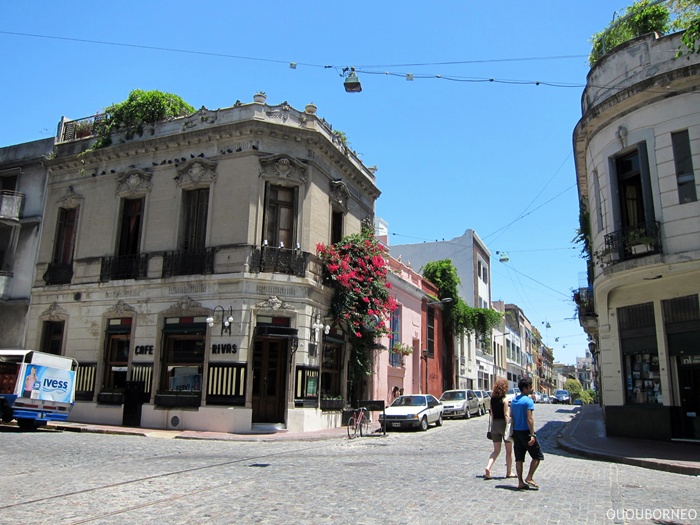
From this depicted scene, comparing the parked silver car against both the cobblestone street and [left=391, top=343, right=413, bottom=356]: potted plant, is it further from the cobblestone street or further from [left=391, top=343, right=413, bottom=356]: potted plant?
the cobblestone street

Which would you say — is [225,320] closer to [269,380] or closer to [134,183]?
[269,380]

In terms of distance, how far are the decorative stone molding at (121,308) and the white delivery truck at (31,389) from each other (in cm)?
321

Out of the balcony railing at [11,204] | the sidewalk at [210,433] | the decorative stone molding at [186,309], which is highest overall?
the balcony railing at [11,204]

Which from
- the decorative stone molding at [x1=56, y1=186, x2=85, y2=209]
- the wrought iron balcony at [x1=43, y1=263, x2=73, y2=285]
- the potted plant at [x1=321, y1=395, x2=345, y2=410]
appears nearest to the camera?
the potted plant at [x1=321, y1=395, x2=345, y2=410]

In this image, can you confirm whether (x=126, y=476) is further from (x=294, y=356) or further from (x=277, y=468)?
(x=294, y=356)

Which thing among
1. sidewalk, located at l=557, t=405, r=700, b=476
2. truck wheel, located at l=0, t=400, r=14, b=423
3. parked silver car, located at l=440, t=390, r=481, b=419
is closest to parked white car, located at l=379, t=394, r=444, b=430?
parked silver car, located at l=440, t=390, r=481, b=419

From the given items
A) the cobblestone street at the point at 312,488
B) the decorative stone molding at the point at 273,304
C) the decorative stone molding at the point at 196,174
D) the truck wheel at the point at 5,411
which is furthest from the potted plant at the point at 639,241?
the truck wheel at the point at 5,411

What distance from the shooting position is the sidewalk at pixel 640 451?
11.3m

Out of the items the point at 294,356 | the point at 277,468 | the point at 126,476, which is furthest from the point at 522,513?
the point at 294,356

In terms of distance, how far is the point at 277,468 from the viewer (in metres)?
10.6

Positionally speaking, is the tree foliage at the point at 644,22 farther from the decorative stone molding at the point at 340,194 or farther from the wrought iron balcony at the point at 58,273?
the wrought iron balcony at the point at 58,273

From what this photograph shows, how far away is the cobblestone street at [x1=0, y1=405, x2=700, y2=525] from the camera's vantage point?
6.80 meters

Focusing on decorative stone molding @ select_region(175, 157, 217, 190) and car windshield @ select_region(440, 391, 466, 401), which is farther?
car windshield @ select_region(440, 391, 466, 401)

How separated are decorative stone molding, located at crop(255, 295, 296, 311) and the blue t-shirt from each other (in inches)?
448
